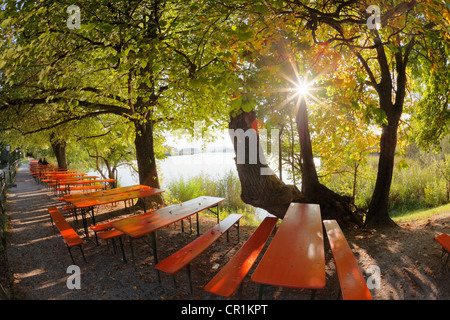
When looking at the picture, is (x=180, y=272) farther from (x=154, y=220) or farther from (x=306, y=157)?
(x=306, y=157)

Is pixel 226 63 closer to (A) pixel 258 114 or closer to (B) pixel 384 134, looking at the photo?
(A) pixel 258 114

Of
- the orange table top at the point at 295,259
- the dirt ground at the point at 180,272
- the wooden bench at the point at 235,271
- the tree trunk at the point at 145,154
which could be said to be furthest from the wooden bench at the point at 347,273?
the tree trunk at the point at 145,154

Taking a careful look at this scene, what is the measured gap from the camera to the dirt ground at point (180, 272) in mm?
3092

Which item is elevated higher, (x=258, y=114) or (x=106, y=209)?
(x=258, y=114)

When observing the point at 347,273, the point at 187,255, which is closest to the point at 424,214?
the point at 347,273

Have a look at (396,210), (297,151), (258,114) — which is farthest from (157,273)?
(396,210)

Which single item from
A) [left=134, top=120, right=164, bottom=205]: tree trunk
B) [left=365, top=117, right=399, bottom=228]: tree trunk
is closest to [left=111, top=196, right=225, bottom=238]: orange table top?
[left=134, top=120, right=164, bottom=205]: tree trunk

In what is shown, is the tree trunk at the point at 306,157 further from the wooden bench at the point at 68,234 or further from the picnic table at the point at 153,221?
the wooden bench at the point at 68,234

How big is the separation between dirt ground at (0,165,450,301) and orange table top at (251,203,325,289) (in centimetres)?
80

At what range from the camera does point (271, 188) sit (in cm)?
525

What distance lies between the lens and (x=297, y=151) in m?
10.4

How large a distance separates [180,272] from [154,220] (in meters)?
0.93

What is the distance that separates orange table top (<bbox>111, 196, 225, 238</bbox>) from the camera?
342 cm
